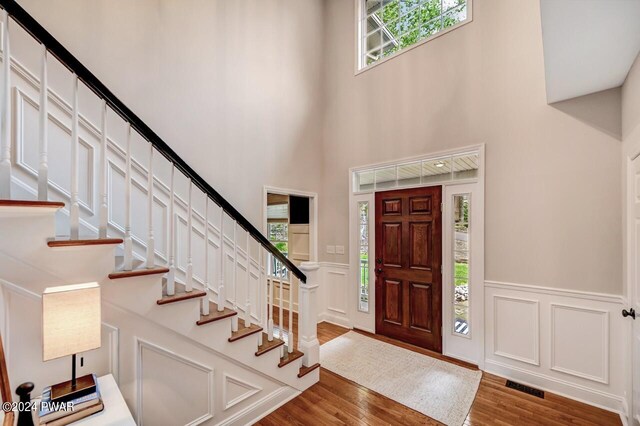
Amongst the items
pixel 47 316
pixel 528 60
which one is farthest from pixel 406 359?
pixel 528 60

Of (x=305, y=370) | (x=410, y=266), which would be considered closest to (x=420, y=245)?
(x=410, y=266)

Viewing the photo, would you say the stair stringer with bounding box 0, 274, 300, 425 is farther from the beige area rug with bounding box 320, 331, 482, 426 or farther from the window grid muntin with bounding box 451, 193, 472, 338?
the window grid muntin with bounding box 451, 193, 472, 338

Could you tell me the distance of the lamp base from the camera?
1211mm

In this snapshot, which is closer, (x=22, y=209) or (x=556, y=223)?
(x=22, y=209)

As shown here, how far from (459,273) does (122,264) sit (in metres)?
3.23

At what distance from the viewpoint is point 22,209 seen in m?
1.13

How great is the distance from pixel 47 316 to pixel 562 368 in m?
3.75

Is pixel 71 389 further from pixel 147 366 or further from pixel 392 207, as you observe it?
pixel 392 207

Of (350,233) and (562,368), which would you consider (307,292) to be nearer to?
(350,233)

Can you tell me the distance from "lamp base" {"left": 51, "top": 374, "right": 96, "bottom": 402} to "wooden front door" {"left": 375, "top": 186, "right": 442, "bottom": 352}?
3.12 metres

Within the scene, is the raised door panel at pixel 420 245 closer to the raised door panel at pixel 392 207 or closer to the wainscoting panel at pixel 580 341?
the raised door panel at pixel 392 207

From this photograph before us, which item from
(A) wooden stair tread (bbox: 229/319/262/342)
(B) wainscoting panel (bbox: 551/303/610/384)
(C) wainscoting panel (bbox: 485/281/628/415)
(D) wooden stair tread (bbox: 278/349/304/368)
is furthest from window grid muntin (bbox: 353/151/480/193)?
(A) wooden stair tread (bbox: 229/319/262/342)

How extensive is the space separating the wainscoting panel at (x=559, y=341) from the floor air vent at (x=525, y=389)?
65 mm

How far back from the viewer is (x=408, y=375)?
2.77m
